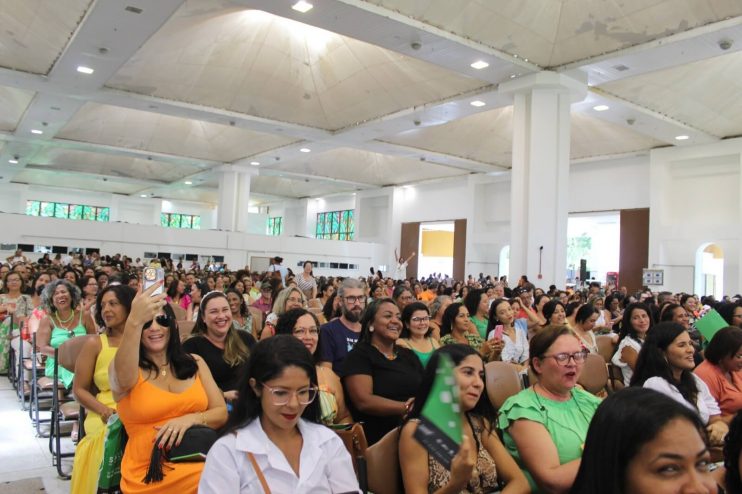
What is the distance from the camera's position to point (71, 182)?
1398 inches

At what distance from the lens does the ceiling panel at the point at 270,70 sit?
13461 millimetres

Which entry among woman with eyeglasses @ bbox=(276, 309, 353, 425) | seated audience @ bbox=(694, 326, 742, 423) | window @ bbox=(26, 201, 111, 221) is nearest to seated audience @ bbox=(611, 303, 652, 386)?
seated audience @ bbox=(694, 326, 742, 423)

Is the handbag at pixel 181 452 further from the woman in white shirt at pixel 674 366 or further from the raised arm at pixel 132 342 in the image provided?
the woman in white shirt at pixel 674 366

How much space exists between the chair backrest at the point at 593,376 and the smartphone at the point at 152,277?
3.26 m

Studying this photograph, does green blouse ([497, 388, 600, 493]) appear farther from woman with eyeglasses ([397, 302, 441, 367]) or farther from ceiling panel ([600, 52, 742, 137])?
ceiling panel ([600, 52, 742, 137])

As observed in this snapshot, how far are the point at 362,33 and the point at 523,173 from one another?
5211mm

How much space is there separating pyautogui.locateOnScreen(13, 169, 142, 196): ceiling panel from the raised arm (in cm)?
3229

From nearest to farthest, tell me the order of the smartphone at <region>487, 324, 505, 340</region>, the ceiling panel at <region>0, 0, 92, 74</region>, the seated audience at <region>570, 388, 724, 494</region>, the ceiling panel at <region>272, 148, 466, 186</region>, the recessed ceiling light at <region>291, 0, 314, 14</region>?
1. the seated audience at <region>570, 388, 724, 494</region>
2. the smartphone at <region>487, 324, 505, 340</region>
3. the recessed ceiling light at <region>291, 0, 314, 14</region>
4. the ceiling panel at <region>0, 0, 92, 74</region>
5. the ceiling panel at <region>272, 148, 466, 186</region>

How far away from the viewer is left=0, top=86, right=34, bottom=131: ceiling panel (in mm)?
18156

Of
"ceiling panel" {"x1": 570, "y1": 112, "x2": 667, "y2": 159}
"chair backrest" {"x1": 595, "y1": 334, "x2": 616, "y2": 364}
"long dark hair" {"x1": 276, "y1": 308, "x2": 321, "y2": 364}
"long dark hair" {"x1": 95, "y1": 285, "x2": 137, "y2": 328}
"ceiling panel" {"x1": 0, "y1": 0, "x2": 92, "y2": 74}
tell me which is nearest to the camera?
"long dark hair" {"x1": 95, "y1": 285, "x2": 137, "y2": 328}

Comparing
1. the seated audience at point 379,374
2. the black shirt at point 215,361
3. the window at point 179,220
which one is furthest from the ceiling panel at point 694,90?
the window at point 179,220

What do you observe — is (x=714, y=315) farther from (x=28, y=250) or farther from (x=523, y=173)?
(x=28, y=250)

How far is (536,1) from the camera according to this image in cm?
1055

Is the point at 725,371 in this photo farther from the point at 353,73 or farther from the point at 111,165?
the point at 111,165
